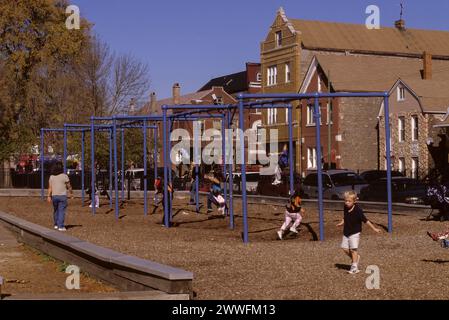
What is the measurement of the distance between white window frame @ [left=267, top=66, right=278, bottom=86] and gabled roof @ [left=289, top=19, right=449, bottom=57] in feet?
12.4

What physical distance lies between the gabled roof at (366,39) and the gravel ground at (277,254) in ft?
130

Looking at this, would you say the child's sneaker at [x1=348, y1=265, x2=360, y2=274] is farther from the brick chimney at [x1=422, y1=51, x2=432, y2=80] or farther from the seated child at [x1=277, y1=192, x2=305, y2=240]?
the brick chimney at [x1=422, y1=51, x2=432, y2=80]

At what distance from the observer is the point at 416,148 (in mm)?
52844

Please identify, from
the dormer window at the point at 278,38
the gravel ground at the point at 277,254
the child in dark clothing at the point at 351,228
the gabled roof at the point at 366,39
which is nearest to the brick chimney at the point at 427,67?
the gabled roof at the point at 366,39

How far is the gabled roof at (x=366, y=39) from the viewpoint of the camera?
64375 mm

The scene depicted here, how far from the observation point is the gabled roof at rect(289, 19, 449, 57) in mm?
64375

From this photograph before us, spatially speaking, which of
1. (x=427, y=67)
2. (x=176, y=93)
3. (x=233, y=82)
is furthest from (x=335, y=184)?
(x=233, y=82)

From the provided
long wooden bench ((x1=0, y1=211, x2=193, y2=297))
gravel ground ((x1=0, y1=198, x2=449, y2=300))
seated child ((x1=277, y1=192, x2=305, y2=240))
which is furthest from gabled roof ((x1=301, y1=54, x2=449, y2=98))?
long wooden bench ((x1=0, y1=211, x2=193, y2=297))

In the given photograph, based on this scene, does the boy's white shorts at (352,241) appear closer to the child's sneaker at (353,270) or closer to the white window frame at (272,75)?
the child's sneaker at (353,270)

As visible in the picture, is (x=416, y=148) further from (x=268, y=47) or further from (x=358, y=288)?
(x=358, y=288)

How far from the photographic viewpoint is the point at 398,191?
1185 inches

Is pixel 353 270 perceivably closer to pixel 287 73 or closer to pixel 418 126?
pixel 418 126
